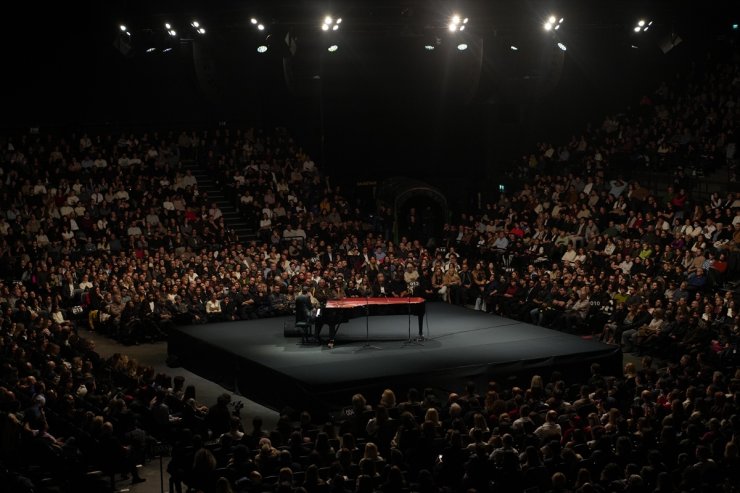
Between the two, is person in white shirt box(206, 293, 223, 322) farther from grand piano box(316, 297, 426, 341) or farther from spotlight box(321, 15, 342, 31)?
spotlight box(321, 15, 342, 31)

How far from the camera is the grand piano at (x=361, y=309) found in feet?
53.7

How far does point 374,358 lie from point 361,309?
43.6 inches

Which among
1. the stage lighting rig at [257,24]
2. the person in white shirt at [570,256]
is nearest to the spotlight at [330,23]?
the stage lighting rig at [257,24]

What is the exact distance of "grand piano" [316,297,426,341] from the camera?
644 inches

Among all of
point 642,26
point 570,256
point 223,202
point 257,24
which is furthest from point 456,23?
point 223,202

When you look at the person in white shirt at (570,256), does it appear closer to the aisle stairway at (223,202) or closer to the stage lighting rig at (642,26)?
the stage lighting rig at (642,26)

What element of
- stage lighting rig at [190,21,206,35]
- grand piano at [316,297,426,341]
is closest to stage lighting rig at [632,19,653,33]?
grand piano at [316,297,426,341]

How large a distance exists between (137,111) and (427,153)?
8.89 meters

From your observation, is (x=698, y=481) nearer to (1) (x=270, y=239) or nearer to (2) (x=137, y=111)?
(1) (x=270, y=239)

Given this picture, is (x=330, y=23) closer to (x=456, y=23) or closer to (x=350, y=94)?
(x=456, y=23)

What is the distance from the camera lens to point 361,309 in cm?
1642

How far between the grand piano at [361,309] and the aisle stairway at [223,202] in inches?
402

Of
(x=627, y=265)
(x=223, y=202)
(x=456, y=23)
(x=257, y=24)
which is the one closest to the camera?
(x=257, y=24)

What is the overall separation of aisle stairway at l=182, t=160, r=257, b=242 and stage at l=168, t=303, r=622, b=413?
8.18 meters
